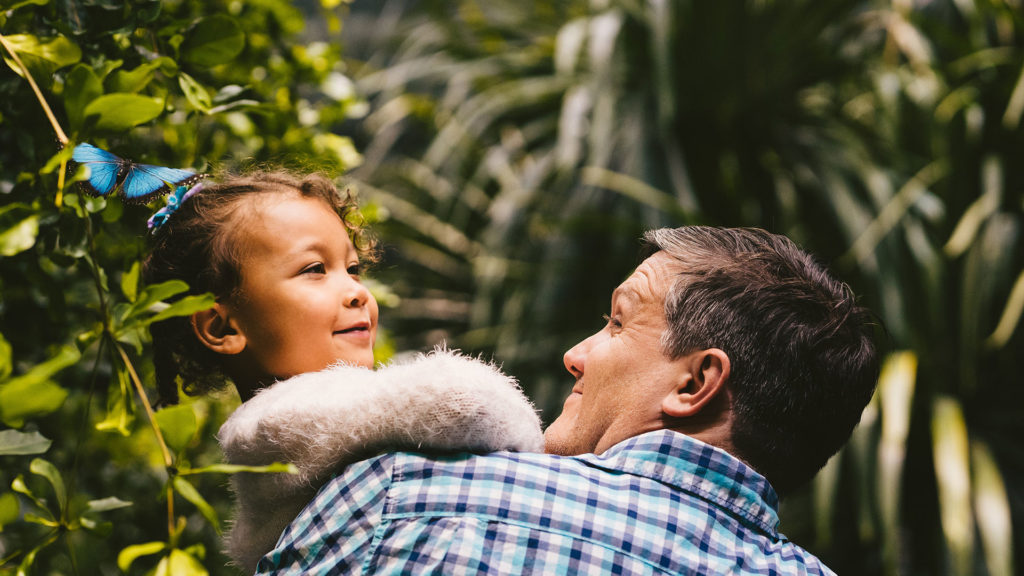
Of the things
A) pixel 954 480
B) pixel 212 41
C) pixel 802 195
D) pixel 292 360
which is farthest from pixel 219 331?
pixel 802 195

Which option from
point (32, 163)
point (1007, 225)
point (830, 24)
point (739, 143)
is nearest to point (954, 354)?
point (1007, 225)

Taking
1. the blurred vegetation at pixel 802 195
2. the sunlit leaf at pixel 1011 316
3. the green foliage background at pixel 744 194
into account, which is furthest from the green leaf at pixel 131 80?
the sunlit leaf at pixel 1011 316

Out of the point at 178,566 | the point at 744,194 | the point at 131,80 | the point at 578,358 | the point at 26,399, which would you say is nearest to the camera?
the point at 26,399

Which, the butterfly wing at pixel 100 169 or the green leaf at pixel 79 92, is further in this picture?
the butterfly wing at pixel 100 169

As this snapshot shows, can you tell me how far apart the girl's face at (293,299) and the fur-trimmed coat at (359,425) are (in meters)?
0.13

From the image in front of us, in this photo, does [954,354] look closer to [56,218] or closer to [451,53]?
[451,53]

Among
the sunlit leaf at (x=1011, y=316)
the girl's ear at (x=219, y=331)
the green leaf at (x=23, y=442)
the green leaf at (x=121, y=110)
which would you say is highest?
the green leaf at (x=121, y=110)

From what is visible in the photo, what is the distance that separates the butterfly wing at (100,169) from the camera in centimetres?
87

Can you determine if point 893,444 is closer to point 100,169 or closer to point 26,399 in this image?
point 100,169

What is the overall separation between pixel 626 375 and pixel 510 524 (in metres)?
0.30

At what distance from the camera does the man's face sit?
1.09m

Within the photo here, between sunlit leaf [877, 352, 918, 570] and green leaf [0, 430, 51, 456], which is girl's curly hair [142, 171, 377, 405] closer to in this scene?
green leaf [0, 430, 51, 456]

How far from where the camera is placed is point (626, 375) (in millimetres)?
1108

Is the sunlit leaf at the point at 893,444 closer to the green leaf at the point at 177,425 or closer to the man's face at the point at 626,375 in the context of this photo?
the man's face at the point at 626,375
